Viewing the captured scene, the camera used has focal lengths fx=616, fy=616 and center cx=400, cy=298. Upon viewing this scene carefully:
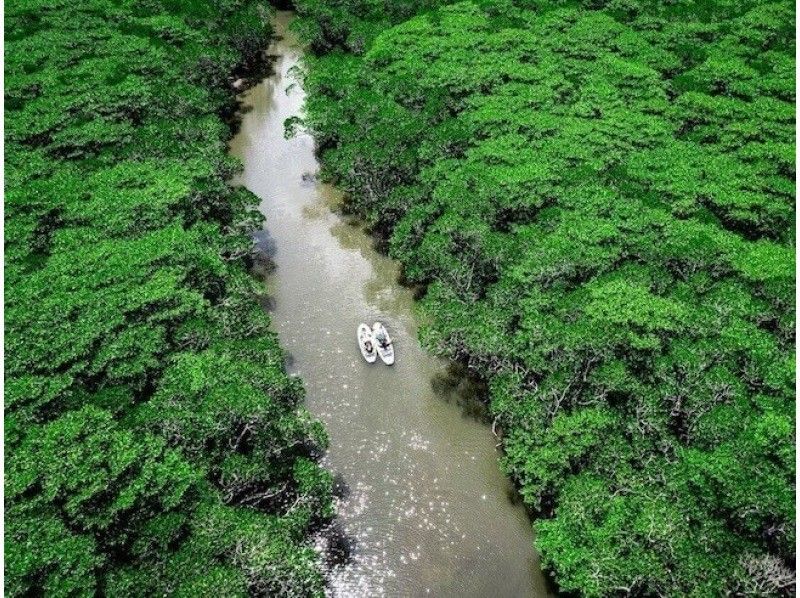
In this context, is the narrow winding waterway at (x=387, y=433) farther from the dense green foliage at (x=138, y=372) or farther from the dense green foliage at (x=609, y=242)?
the dense green foliage at (x=138, y=372)

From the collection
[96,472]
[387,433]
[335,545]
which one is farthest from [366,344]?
[96,472]

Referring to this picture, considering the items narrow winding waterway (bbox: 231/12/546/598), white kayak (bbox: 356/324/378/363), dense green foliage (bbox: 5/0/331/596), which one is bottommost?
narrow winding waterway (bbox: 231/12/546/598)

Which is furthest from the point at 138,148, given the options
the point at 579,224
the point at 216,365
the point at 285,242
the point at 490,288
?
the point at 579,224

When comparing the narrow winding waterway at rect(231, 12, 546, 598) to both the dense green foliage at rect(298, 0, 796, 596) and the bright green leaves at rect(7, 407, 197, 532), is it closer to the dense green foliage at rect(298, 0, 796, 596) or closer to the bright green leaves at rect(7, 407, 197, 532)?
the dense green foliage at rect(298, 0, 796, 596)

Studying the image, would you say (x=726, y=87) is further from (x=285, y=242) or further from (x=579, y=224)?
(x=285, y=242)

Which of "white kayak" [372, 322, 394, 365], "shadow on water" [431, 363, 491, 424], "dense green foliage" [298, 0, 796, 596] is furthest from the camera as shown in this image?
"white kayak" [372, 322, 394, 365]

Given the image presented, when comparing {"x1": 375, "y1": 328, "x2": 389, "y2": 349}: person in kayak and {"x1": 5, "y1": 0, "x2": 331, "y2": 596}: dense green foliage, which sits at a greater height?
{"x1": 5, "y1": 0, "x2": 331, "y2": 596}: dense green foliage

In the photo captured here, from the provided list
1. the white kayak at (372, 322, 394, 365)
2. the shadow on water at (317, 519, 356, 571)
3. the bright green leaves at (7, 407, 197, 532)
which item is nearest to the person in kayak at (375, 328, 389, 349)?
the white kayak at (372, 322, 394, 365)

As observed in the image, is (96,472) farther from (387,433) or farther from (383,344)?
(383,344)

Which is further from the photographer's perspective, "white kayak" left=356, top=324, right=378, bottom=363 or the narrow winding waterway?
"white kayak" left=356, top=324, right=378, bottom=363
